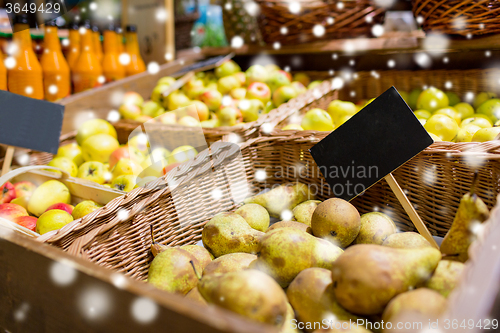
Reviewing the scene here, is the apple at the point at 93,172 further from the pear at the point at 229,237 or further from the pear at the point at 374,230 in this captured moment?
the pear at the point at 374,230

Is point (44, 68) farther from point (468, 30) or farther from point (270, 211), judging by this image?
point (468, 30)

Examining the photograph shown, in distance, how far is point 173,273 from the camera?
33.8 inches

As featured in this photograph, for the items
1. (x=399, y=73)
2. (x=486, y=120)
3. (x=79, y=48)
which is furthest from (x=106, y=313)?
(x=79, y=48)

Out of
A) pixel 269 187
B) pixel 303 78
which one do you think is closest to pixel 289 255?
pixel 269 187

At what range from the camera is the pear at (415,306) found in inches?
22.6

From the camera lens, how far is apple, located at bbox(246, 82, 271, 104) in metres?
2.21

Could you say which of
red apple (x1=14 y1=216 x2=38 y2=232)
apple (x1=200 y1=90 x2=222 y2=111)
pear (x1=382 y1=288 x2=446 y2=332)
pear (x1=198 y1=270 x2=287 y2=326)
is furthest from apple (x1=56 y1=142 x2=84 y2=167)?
pear (x1=382 y1=288 x2=446 y2=332)

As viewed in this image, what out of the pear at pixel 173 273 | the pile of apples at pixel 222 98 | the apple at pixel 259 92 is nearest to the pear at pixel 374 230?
the pear at pixel 173 273

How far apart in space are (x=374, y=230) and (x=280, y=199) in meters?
0.40

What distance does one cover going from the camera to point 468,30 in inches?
66.2

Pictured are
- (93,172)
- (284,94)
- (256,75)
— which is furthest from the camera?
(256,75)

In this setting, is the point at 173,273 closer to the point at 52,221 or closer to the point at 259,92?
the point at 52,221

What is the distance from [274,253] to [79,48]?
2.39 metres

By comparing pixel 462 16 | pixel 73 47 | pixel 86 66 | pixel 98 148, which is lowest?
pixel 98 148
